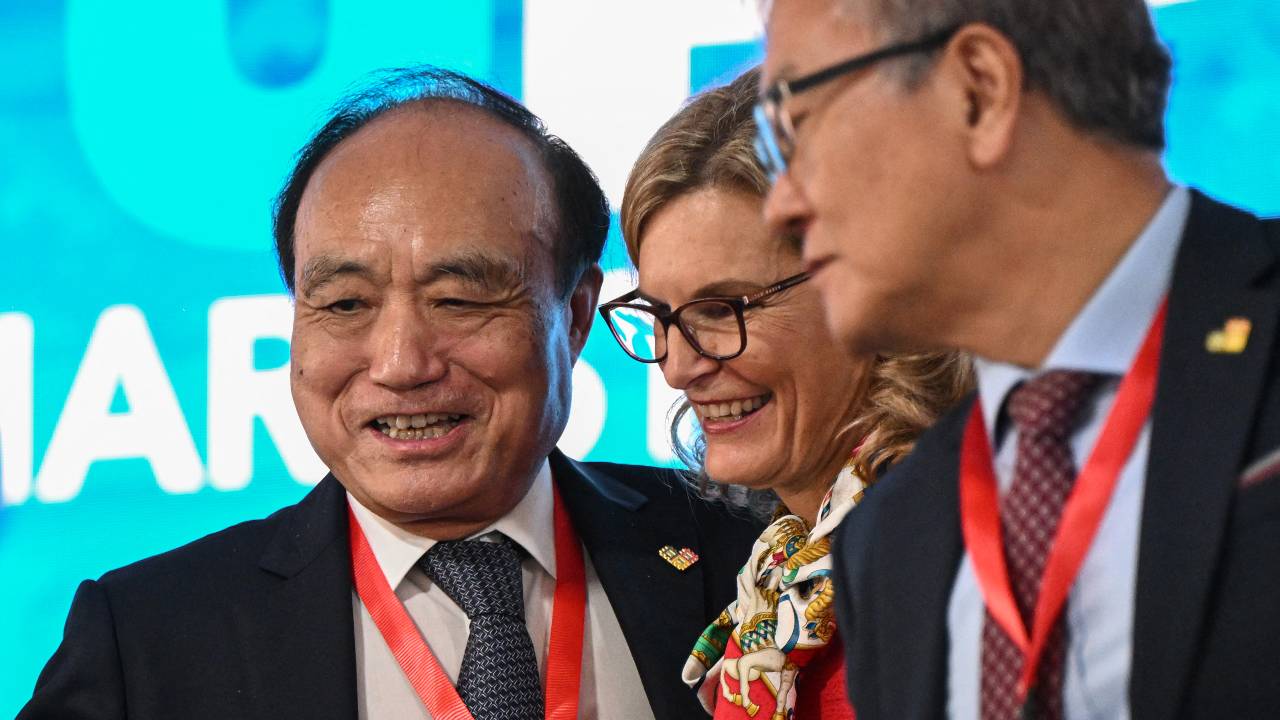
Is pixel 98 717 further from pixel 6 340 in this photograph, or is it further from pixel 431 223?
pixel 6 340

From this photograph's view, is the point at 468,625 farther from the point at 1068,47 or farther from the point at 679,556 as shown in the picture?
the point at 1068,47

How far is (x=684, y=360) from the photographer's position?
2094 mm

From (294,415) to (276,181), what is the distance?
0.62 metres

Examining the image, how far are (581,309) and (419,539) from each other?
540 mm

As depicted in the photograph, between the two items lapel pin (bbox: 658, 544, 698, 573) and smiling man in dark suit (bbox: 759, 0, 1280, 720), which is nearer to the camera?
smiling man in dark suit (bbox: 759, 0, 1280, 720)

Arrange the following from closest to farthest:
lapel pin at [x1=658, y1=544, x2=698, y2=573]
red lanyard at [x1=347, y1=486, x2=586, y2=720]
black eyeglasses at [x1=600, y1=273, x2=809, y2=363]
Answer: black eyeglasses at [x1=600, y1=273, x2=809, y2=363], red lanyard at [x1=347, y1=486, x2=586, y2=720], lapel pin at [x1=658, y1=544, x2=698, y2=573]

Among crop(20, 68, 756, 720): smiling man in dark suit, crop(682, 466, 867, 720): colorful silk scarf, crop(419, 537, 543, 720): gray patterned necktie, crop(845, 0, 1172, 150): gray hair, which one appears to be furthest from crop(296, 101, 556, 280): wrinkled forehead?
crop(845, 0, 1172, 150): gray hair

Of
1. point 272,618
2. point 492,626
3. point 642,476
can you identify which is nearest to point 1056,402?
point 492,626

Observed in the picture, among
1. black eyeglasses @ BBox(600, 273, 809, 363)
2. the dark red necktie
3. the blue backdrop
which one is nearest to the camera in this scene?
the dark red necktie

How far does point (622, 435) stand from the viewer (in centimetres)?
323

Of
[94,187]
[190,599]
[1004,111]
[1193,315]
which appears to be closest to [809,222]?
[1004,111]

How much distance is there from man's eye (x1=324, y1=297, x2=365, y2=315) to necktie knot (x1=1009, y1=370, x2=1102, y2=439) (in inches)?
53.4

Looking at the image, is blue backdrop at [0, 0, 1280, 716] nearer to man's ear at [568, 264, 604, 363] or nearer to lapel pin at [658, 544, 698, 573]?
man's ear at [568, 264, 604, 363]

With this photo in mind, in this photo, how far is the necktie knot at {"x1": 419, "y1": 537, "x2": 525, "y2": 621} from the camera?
2.27 meters
